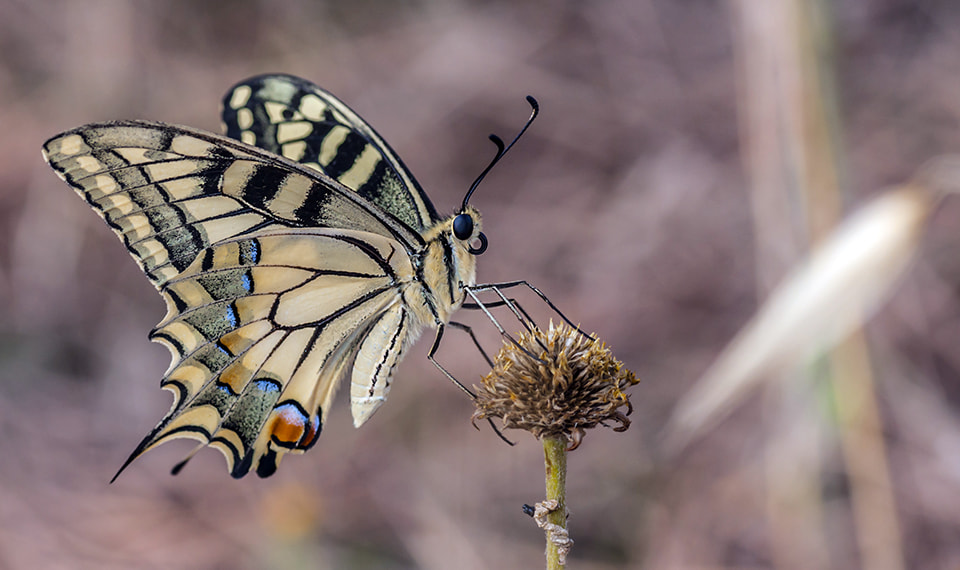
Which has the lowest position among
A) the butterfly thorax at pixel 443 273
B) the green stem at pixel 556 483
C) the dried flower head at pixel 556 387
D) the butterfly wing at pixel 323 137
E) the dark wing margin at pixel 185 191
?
the green stem at pixel 556 483

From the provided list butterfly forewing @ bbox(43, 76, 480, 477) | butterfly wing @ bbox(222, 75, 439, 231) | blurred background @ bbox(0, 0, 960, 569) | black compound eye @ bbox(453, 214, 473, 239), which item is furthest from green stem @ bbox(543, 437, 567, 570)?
blurred background @ bbox(0, 0, 960, 569)

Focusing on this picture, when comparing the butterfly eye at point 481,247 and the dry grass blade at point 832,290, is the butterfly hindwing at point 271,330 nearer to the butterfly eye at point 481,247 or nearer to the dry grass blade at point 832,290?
the butterfly eye at point 481,247

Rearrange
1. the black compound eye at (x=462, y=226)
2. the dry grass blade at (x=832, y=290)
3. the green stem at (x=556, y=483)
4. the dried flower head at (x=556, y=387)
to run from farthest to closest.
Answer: the black compound eye at (x=462, y=226), the dry grass blade at (x=832, y=290), the dried flower head at (x=556, y=387), the green stem at (x=556, y=483)

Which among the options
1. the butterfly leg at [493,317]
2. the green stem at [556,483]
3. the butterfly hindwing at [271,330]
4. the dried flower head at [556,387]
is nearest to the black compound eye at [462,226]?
the butterfly leg at [493,317]

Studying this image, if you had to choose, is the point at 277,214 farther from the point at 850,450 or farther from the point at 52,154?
the point at 850,450

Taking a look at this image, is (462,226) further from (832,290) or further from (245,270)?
(832,290)

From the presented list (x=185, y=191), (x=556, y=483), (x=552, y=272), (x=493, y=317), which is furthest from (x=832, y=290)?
(x=552, y=272)

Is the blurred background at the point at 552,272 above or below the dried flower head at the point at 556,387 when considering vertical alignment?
above
